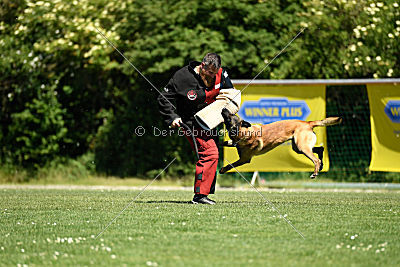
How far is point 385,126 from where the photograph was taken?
11805mm

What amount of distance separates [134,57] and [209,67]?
5.48 metres

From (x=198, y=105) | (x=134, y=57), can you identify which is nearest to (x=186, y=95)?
(x=198, y=105)

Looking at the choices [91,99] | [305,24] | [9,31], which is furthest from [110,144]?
[305,24]

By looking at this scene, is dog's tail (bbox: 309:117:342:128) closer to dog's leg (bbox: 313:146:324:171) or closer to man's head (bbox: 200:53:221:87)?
dog's leg (bbox: 313:146:324:171)

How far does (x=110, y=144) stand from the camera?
46.1 feet

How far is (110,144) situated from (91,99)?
3.76 feet

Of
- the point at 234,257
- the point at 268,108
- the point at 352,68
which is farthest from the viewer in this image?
the point at 352,68

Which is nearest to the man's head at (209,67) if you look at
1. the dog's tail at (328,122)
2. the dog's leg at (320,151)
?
the dog's tail at (328,122)

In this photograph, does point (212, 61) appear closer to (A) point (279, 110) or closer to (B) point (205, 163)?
(B) point (205, 163)

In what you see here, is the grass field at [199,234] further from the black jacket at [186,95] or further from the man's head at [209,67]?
the man's head at [209,67]

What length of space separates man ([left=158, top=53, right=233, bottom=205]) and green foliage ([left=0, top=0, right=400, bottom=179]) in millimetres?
4725

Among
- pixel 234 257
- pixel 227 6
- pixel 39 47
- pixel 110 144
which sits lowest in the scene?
pixel 234 257

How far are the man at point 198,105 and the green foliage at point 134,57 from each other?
472cm

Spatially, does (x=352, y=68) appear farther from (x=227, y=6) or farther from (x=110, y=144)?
(x=110, y=144)
